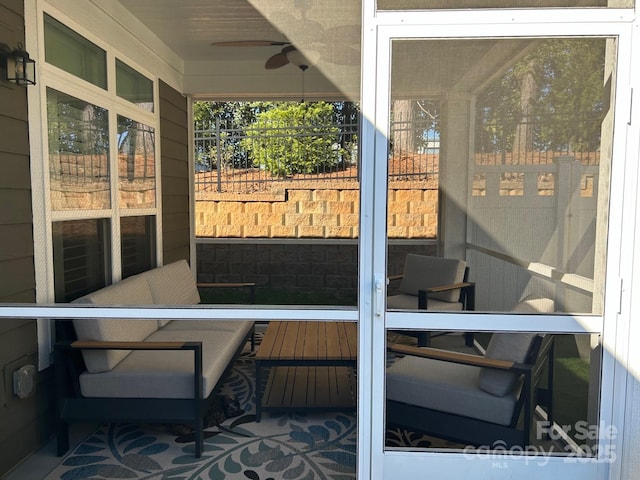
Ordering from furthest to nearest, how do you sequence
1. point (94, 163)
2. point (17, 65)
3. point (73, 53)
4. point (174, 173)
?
point (174, 173)
point (94, 163)
point (73, 53)
point (17, 65)

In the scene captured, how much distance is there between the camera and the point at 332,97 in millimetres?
2377

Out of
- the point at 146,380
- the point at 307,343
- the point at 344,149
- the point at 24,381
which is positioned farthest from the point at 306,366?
the point at 24,381

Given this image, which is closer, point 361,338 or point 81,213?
point 361,338

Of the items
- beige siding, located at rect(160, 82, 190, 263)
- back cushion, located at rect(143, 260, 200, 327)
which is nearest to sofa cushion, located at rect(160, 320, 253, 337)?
back cushion, located at rect(143, 260, 200, 327)

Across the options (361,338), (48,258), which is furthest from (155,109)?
(361,338)

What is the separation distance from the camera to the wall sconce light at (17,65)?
2.04 metres

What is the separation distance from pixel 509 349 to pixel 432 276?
0.40 metres

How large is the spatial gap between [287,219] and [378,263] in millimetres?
1873

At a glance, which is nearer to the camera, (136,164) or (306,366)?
(306,366)

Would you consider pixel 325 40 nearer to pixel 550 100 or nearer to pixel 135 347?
pixel 550 100

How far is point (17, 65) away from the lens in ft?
6.83

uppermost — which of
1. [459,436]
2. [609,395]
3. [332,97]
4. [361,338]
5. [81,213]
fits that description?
[332,97]

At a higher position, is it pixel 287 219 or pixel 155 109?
pixel 155 109

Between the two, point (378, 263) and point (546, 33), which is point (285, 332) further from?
point (546, 33)
